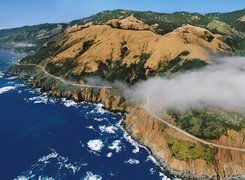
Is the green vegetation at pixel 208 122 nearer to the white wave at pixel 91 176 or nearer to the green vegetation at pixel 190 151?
the green vegetation at pixel 190 151

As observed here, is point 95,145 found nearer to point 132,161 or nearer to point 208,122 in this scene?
point 132,161

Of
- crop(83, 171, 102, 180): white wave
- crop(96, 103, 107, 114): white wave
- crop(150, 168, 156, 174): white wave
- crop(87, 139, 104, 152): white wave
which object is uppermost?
crop(96, 103, 107, 114): white wave

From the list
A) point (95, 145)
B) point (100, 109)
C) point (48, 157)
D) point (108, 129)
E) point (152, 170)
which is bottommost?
point (152, 170)

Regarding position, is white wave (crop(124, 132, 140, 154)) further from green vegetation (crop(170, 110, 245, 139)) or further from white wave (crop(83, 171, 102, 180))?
white wave (crop(83, 171, 102, 180))

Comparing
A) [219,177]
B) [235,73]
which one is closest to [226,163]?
[219,177]

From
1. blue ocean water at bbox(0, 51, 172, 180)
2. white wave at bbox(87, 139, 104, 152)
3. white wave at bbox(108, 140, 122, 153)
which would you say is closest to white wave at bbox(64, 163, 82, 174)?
blue ocean water at bbox(0, 51, 172, 180)

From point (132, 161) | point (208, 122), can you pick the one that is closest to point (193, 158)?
point (208, 122)

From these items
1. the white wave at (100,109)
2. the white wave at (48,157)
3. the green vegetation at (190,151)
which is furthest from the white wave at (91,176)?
the white wave at (100,109)
